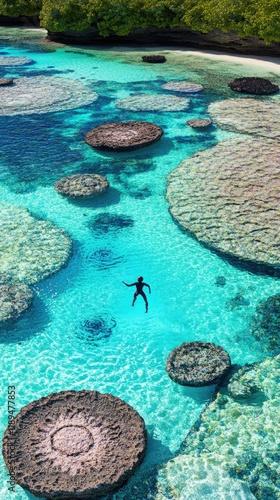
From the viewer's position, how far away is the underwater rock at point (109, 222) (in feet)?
60.3

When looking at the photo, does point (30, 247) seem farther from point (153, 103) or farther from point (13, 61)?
point (13, 61)

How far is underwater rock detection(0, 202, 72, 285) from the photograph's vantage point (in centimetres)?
1598

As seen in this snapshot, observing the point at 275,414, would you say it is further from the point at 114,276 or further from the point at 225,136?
the point at 225,136

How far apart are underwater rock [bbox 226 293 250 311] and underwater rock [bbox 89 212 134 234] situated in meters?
5.21

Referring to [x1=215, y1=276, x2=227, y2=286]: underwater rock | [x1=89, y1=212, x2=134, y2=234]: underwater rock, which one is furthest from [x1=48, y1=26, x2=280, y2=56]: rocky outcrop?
[x1=215, y1=276, x2=227, y2=286]: underwater rock

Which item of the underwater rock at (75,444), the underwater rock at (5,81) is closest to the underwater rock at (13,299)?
the underwater rock at (75,444)

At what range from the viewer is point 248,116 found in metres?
26.2

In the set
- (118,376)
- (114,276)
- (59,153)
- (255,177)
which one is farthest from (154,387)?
(59,153)

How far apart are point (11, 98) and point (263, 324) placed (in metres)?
22.5

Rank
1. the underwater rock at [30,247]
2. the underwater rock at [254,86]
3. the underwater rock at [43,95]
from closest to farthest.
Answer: the underwater rock at [30,247]
the underwater rock at [43,95]
the underwater rock at [254,86]

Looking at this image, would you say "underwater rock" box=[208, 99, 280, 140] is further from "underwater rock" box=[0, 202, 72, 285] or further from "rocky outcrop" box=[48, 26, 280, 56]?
"underwater rock" box=[0, 202, 72, 285]

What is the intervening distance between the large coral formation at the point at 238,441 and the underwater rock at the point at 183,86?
22.3m

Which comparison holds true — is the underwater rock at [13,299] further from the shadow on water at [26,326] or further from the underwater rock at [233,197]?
the underwater rock at [233,197]

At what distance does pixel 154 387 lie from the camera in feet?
40.3
